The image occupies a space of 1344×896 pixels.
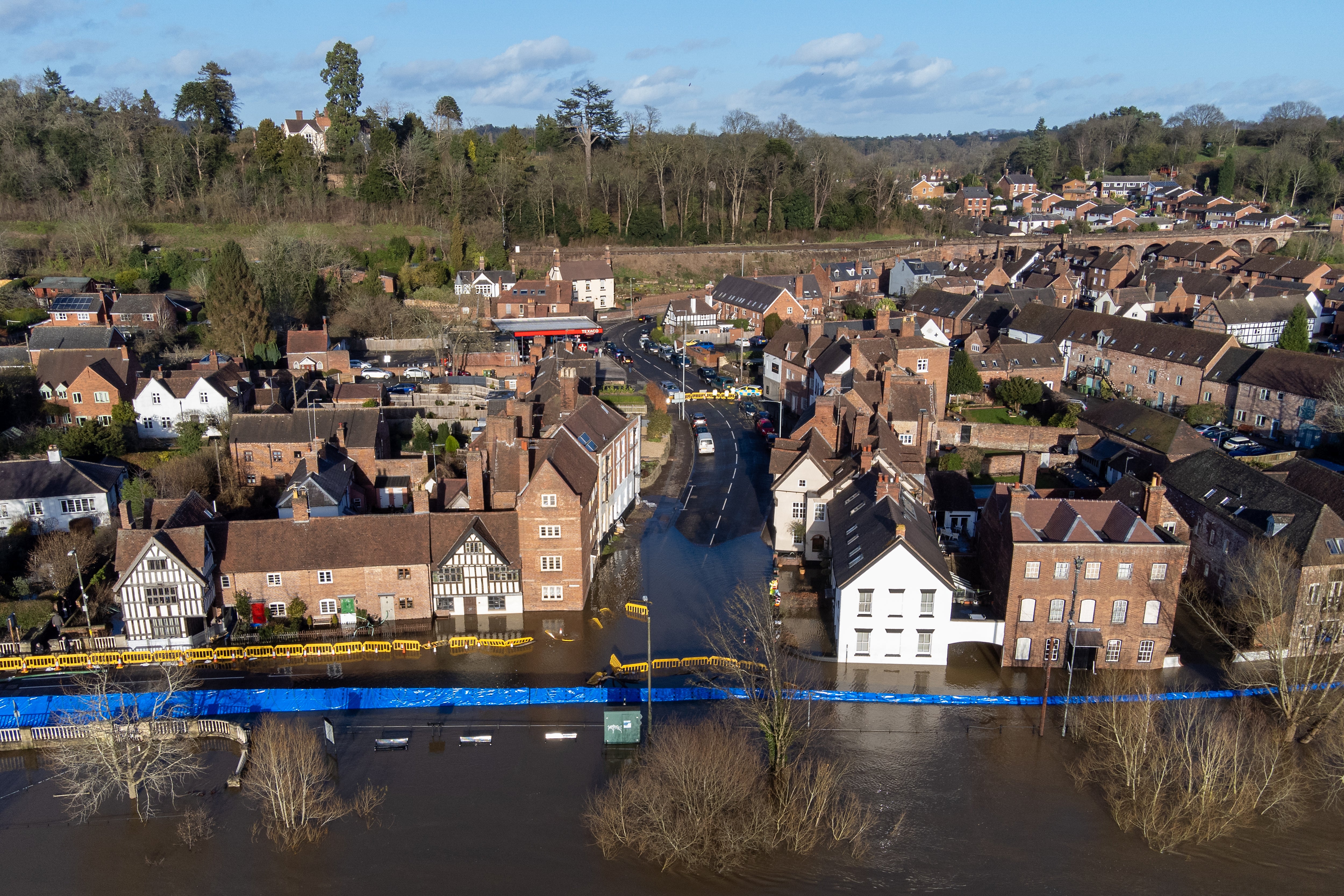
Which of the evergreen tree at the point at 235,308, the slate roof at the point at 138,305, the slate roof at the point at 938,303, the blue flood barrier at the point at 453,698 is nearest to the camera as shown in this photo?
the blue flood barrier at the point at 453,698

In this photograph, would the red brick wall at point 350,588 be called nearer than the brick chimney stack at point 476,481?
Yes

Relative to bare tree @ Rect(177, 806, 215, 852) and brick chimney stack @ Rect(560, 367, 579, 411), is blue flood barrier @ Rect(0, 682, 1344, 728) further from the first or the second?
brick chimney stack @ Rect(560, 367, 579, 411)

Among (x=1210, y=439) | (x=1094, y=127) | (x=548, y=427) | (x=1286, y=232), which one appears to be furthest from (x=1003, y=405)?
(x=1094, y=127)

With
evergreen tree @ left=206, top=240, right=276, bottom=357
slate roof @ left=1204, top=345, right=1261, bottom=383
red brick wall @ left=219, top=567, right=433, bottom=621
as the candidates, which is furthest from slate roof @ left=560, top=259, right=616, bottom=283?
red brick wall @ left=219, top=567, right=433, bottom=621

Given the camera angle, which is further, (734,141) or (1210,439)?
(734,141)

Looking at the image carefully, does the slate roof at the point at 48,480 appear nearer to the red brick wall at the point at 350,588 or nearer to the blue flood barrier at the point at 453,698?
the red brick wall at the point at 350,588

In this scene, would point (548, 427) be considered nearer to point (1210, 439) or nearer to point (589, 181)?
point (1210, 439)

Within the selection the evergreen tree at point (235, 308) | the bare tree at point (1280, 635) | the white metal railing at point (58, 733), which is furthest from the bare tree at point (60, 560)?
the bare tree at point (1280, 635)
